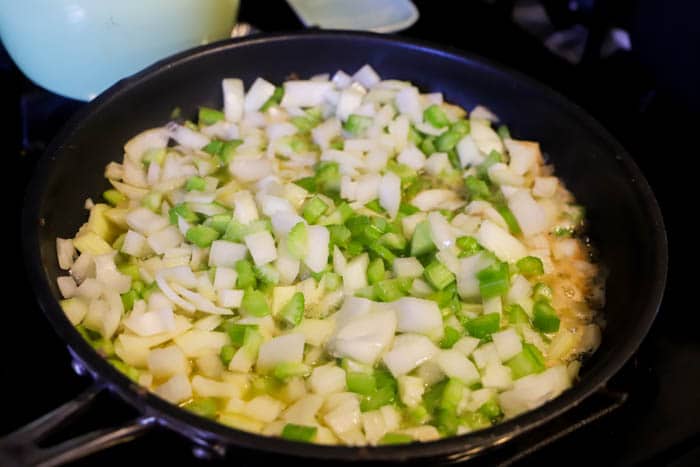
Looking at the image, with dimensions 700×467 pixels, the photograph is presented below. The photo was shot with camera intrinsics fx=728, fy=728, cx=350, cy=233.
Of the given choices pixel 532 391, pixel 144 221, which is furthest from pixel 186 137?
pixel 532 391

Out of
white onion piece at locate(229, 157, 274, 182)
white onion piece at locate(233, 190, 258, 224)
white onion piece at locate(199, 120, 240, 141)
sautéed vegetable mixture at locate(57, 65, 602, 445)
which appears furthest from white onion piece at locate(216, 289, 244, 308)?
white onion piece at locate(199, 120, 240, 141)

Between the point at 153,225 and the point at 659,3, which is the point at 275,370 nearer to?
the point at 153,225

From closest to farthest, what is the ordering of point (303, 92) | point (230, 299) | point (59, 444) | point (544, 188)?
point (59, 444) → point (230, 299) → point (544, 188) → point (303, 92)

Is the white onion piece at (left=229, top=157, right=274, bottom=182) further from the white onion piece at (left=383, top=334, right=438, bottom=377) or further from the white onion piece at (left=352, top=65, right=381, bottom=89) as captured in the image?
the white onion piece at (left=383, top=334, right=438, bottom=377)

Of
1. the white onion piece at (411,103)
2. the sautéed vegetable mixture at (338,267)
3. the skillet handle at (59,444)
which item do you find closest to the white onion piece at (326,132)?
the sautéed vegetable mixture at (338,267)

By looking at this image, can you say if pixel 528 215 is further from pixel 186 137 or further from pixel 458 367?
pixel 186 137

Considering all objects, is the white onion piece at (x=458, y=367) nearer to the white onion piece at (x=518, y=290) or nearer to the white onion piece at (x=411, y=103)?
the white onion piece at (x=518, y=290)
